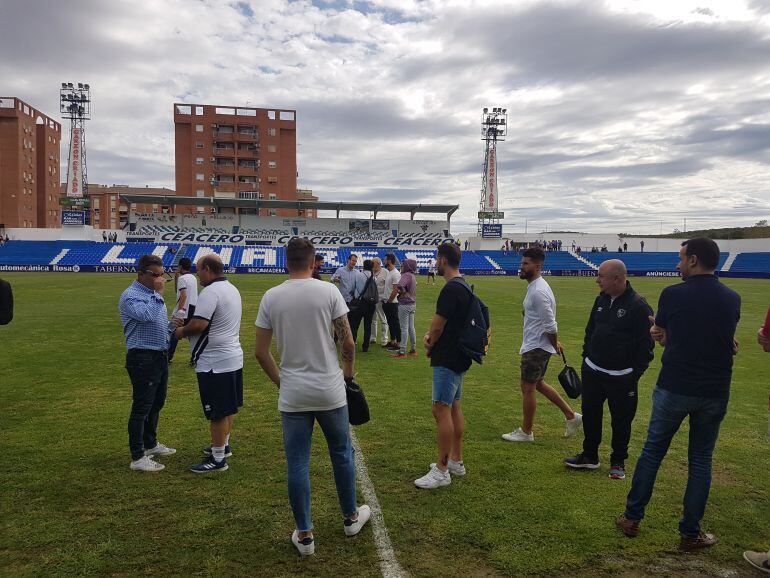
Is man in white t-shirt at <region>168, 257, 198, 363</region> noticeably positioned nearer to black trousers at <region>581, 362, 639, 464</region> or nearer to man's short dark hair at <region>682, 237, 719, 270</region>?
black trousers at <region>581, 362, 639, 464</region>

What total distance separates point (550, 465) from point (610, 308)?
1744mm

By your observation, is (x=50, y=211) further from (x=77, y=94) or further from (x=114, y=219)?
(x=77, y=94)

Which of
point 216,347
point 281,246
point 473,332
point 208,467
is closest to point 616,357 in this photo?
point 473,332

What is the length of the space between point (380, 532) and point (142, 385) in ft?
8.81

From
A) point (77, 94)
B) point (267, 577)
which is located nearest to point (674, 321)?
point (267, 577)

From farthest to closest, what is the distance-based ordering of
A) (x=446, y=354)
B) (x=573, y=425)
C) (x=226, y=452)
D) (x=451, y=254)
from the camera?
1. (x=573, y=425)
2. (x=226, y=452)
3. (x=451, y=254)
4. (x=446, y=354)

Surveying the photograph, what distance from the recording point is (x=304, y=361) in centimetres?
350

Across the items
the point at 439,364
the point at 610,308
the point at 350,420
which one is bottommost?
the point at 350,420

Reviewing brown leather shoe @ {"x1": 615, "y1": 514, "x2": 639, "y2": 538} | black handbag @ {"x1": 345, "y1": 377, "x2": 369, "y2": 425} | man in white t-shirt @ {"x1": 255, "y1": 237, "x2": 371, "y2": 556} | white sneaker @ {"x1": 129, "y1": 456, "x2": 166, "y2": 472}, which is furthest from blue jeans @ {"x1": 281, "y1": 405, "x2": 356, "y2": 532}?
brown leather shoe @ {"x1": 615, "y1": 514, "x2": 639, "y2": 538}

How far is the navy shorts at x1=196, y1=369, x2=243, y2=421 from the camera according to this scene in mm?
4793

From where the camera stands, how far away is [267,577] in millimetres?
3338

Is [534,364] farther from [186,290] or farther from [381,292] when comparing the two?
[381,292]

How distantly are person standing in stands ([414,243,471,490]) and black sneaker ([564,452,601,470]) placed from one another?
1.34m

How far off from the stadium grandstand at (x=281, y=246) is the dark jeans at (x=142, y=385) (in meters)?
40.8
